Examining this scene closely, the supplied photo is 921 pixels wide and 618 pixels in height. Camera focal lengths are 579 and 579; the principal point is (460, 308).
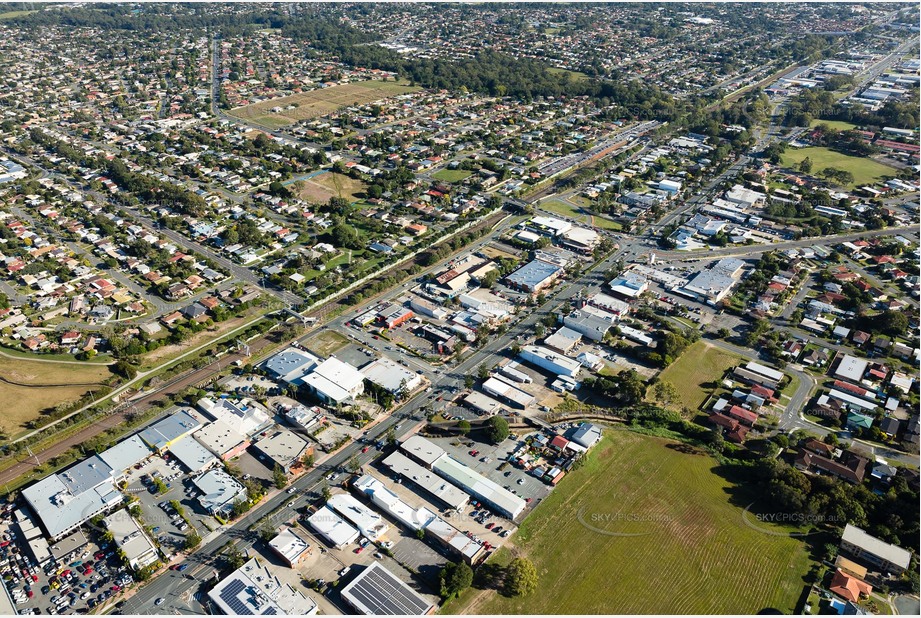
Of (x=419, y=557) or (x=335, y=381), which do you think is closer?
(x=419, y=557)

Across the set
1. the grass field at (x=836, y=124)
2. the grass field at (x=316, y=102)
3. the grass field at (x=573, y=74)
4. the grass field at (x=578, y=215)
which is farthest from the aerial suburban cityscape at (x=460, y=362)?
the grass field at (x=573, y=74)

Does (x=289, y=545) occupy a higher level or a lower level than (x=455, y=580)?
lower

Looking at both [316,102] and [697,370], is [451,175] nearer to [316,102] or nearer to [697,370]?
[697,370]

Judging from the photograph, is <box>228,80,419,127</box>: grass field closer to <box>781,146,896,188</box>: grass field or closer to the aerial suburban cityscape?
the aerial suburban cityscape

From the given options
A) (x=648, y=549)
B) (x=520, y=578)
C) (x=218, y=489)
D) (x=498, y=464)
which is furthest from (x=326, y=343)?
(x=648, y=549)

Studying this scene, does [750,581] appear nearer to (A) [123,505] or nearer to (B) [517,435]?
(B) [517,435]

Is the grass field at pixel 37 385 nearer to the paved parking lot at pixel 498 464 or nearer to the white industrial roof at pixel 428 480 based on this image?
the white industrial roof at pixel 428 480
